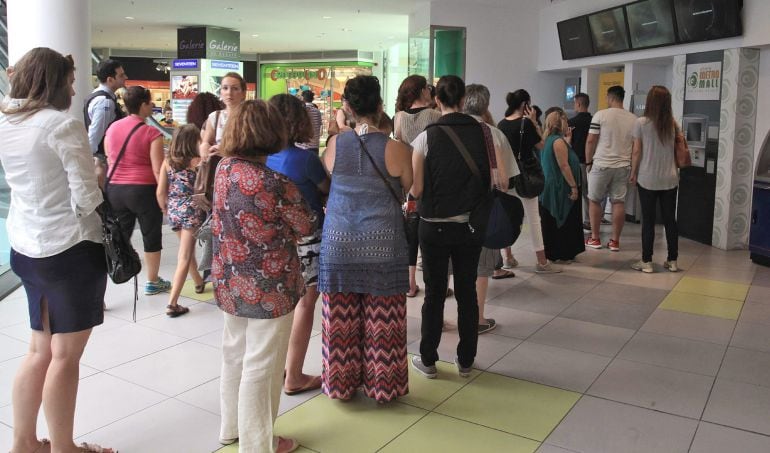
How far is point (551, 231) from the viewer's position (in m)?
6.31

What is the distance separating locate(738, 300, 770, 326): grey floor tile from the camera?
186 inches

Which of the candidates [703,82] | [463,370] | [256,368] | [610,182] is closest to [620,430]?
[463,370]

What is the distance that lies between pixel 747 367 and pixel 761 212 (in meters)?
3.15

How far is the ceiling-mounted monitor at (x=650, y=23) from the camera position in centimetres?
767

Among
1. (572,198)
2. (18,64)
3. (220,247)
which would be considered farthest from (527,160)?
(18,64)

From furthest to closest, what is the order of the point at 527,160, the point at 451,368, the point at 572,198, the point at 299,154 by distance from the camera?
the point at 572,198 → the point at 527,160 → the point at 451,368 → the point at 299,154

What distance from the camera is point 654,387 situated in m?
3.49

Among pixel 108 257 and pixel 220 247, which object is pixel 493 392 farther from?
pixel 108 257

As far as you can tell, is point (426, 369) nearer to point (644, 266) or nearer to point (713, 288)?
point (713, 288)

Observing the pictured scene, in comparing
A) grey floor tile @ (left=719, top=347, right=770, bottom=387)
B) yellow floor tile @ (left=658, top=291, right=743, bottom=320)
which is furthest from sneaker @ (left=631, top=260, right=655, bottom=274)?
grey floor tile @ (left=719, top=347, right=770, bottom=387)

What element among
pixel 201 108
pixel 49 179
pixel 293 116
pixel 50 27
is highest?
pixel 50 27

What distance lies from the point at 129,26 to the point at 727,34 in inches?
538

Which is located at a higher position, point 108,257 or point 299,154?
point 299,154

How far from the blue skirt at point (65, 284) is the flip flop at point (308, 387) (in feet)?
3.77
